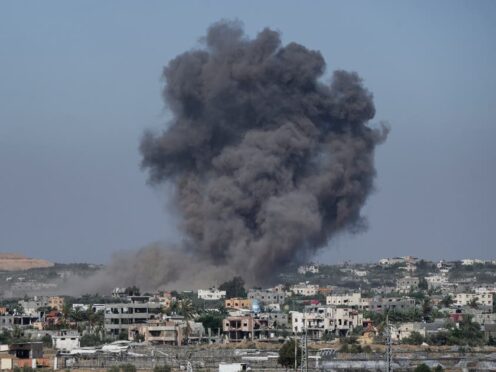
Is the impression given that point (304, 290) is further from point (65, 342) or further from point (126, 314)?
point (65, 342)

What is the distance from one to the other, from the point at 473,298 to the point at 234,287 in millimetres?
13988

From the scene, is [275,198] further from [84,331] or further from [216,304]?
[84,331]

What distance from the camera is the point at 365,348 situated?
2490 inches

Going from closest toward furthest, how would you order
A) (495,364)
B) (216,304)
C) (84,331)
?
(495,364) < (84,331) < (216,304)

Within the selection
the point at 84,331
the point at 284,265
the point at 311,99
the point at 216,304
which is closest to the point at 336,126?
the point at 311,99

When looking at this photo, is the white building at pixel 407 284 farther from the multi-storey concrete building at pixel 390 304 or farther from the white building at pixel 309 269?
the multi-storey concrete building at pixel 390 304

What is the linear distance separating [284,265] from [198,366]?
150 ft

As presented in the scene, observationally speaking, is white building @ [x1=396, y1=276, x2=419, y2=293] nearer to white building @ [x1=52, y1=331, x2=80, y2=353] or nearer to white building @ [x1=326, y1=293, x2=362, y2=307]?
white building @ [x1=326, y1=293, x2=362, y2=307]

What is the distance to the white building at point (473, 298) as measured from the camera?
95463 mm

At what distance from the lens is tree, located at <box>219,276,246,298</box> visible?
95006 mm

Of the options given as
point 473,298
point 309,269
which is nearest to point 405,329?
point 473,298

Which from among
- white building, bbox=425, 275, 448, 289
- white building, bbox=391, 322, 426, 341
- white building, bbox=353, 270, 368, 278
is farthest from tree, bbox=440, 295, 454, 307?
white building, bbox=353, 270, 368, 278

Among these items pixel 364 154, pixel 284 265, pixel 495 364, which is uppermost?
pixel 364 154

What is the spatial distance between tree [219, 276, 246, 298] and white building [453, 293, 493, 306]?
1238 cm
